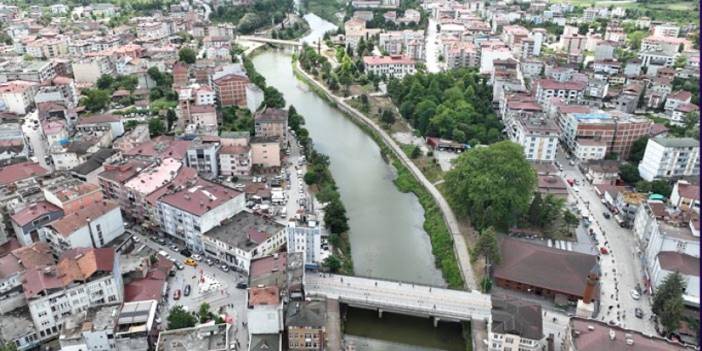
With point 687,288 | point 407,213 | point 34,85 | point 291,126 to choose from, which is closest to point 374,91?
point 291,126

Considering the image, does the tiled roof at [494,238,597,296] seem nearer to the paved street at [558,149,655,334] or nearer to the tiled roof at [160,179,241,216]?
the paved street at [558,149,655,334]

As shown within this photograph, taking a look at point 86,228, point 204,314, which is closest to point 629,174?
point 204,314

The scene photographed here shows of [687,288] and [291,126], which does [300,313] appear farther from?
[291,126]

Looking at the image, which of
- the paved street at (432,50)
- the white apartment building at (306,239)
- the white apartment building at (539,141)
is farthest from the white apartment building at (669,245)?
the paved street at (432,50)

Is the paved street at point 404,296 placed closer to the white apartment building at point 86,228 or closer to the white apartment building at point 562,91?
the white apartment building at point 86,228

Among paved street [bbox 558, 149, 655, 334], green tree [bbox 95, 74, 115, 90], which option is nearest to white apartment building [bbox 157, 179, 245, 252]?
paved street [bbox 558, 149, 655, 334]
